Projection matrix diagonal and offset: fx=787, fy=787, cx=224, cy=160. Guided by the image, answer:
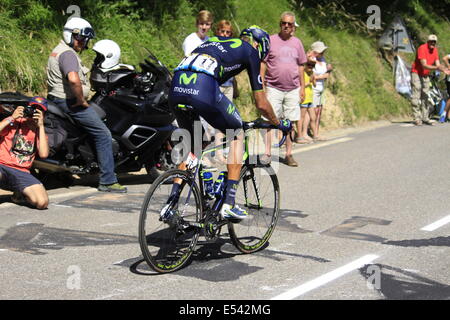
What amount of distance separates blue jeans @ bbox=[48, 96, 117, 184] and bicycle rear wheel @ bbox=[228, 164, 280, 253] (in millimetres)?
2524

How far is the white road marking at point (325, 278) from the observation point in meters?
5.60

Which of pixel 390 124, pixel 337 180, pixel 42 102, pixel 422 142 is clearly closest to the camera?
pixel 42 102

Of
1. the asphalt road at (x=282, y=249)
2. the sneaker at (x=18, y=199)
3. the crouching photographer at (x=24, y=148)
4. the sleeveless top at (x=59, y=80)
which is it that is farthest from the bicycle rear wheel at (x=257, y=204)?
the sleeveless top at (x=59, y=80)

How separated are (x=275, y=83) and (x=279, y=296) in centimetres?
615

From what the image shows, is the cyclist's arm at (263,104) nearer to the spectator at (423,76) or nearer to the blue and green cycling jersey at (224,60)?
the blue and green cycling jersey at (224,60)

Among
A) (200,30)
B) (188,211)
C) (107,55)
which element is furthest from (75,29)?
(188,211)

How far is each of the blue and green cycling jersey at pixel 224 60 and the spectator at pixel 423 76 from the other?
37.3ft

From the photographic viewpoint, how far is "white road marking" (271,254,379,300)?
5602 mm

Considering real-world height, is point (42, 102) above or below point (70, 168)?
Result: above

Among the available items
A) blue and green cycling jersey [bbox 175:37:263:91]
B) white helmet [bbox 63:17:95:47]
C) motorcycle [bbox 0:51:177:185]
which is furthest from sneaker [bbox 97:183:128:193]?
blue and green cycling jersey [bbox 175:37:263:91]

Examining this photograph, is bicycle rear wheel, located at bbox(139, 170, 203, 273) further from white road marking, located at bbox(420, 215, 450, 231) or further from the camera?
white road marking, located at bbox(420, 215, 450, 231)

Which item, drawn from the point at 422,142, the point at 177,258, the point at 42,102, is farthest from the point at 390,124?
the point at 177,258
